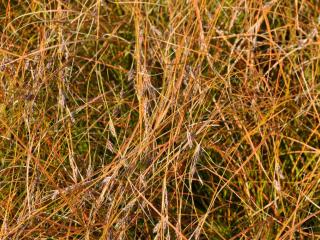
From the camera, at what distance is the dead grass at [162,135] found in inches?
57.9

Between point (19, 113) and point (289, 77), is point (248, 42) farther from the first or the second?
point (19, 113)

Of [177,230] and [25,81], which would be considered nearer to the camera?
[177,230]

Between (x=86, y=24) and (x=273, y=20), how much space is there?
0.48 meters

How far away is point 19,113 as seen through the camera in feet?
5.24

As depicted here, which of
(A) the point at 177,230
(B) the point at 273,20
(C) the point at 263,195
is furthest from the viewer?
(B) the point at 273,20

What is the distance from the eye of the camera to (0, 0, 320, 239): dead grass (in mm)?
1470

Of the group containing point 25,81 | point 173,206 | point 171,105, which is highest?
point 171,105

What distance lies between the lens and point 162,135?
1.49 m

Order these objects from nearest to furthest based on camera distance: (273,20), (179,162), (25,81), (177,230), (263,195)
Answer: (177,230) < (179,162) < (263,195) < (25,81) < (273,20)

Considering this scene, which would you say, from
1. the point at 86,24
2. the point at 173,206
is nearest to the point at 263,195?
the point at 173,206

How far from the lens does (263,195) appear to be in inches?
63.2

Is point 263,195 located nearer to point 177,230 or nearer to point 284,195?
point 284,195

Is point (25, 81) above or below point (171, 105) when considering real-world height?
below

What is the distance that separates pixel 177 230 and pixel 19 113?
0.45 metres
